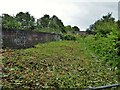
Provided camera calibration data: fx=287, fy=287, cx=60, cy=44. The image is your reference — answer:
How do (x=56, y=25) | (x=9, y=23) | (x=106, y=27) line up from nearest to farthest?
(x=9, y=23) → (x=106, y=27) → (x=56, y=25)

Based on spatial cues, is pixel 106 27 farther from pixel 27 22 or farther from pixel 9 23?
pixel 9 23

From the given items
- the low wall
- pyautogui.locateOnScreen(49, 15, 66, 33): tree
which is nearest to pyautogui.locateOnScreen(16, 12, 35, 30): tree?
pyautogui.locateOnScreen(49, 15, 66, 33): tree

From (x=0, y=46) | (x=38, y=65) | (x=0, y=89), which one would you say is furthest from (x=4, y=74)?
(x=0, y=46)

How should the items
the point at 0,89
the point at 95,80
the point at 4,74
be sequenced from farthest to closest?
the point at 95,80 < the point at 4,74 < the point at 0,89

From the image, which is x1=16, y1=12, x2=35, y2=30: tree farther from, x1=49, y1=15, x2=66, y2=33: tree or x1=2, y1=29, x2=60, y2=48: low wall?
x1=2, y1=29, x2=60, y2=48: low wall

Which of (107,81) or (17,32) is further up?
(17,32)

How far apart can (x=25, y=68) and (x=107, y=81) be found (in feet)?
7.82

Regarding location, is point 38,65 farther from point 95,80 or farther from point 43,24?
point 43,24

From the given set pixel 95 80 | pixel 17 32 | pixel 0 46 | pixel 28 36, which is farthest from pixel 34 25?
pixel 95 80

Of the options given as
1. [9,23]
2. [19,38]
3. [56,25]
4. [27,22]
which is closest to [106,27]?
[27,22]

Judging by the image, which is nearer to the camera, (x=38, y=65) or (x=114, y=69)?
(x=38, y=65)

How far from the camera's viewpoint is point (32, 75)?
24.7 ft

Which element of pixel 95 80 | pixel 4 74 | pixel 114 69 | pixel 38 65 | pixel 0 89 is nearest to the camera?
pixel 0 89

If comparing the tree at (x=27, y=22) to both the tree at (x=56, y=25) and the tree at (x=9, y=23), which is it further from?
the tree at (x=9, y=23)
